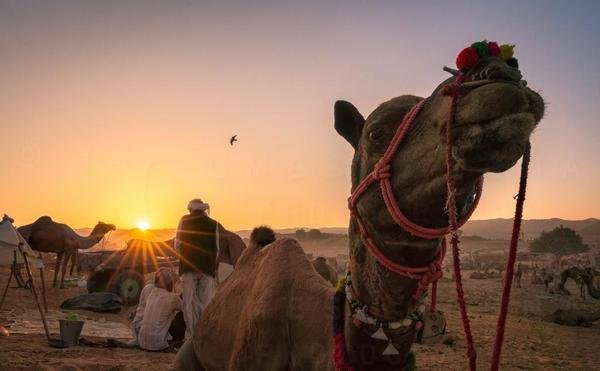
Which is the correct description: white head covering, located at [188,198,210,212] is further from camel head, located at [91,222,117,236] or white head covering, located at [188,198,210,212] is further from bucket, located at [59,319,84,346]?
camel head, located at [91,222,117,236]

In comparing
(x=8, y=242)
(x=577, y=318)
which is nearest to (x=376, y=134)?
(x=8, y=242)

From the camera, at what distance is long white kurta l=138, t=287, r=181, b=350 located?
9.22 meters

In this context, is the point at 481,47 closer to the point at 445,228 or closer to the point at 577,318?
the point at 445,228

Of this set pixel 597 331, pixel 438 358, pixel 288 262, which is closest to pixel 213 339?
pixel 288 262

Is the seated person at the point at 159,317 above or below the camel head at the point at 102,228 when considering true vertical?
below

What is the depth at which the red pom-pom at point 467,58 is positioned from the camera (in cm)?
175

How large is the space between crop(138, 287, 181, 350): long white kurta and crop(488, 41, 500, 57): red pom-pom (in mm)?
8690

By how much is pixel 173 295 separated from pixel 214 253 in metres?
1.52

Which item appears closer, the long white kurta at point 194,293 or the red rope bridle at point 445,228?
the red rope bridle at point 445,228

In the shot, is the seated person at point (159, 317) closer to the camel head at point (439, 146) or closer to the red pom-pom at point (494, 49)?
the camel head at point (439, 146)

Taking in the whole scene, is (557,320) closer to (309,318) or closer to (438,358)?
(438,358)

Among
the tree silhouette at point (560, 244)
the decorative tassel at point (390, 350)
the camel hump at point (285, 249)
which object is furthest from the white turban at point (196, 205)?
the tree silhouette at point (560, 244)

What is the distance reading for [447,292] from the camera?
26.0 meters

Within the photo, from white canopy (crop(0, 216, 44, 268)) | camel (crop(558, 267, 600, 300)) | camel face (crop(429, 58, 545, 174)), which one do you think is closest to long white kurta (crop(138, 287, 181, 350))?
white canopy (crop(0, 216, 44, 268))
